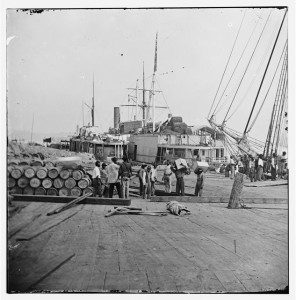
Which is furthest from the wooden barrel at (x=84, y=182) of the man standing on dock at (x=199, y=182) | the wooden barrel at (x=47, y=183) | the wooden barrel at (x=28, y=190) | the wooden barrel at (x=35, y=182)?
the man standing on dock at (x=199, y=182)

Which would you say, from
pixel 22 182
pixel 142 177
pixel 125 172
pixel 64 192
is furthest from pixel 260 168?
pixel 22 182

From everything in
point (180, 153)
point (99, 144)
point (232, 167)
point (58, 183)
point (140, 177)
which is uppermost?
point (99, 144)

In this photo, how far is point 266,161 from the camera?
643 cm

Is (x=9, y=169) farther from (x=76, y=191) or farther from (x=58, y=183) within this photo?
(x=76, y=191)

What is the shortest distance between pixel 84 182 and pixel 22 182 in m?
1.15

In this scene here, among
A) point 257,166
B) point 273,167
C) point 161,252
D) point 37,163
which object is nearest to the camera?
point 161,252

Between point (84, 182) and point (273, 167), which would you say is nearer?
point (273, 167)

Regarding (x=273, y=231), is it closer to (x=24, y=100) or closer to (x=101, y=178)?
(x=101, y=178)

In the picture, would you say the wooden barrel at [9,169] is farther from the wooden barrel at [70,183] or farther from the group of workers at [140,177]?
the group of workers at [140,177]

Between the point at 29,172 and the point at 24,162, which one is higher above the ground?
the point at 24,162

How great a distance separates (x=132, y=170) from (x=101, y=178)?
2.09 feet

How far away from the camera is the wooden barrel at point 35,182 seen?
6.18 meters

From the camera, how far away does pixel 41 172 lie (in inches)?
243

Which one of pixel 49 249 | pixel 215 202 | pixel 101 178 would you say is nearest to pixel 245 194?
pixel 215 202
